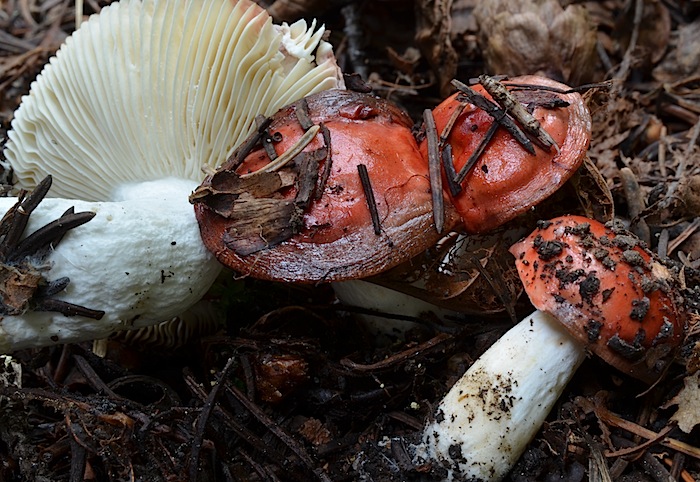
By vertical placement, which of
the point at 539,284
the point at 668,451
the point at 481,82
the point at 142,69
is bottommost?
the point at 668,451

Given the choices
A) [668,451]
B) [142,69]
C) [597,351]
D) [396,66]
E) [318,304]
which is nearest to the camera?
[597,351]

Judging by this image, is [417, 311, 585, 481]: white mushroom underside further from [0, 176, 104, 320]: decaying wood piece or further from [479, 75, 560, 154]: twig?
[0, 176, 104, 320]: decaying wood piece

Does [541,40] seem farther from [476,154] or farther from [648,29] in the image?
[476,154]

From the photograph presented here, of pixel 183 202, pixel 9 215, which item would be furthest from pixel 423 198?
pixel 9 215

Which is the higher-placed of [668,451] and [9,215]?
[9,215]

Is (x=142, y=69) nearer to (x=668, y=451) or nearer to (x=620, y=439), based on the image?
(x=620, y=439)

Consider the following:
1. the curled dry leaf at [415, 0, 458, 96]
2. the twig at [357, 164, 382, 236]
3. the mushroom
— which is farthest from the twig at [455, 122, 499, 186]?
the curled dry leaf at [415, 0, 458, 96]

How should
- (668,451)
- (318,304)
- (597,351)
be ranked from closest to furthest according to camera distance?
(597,351), (668,451), (318,304)
